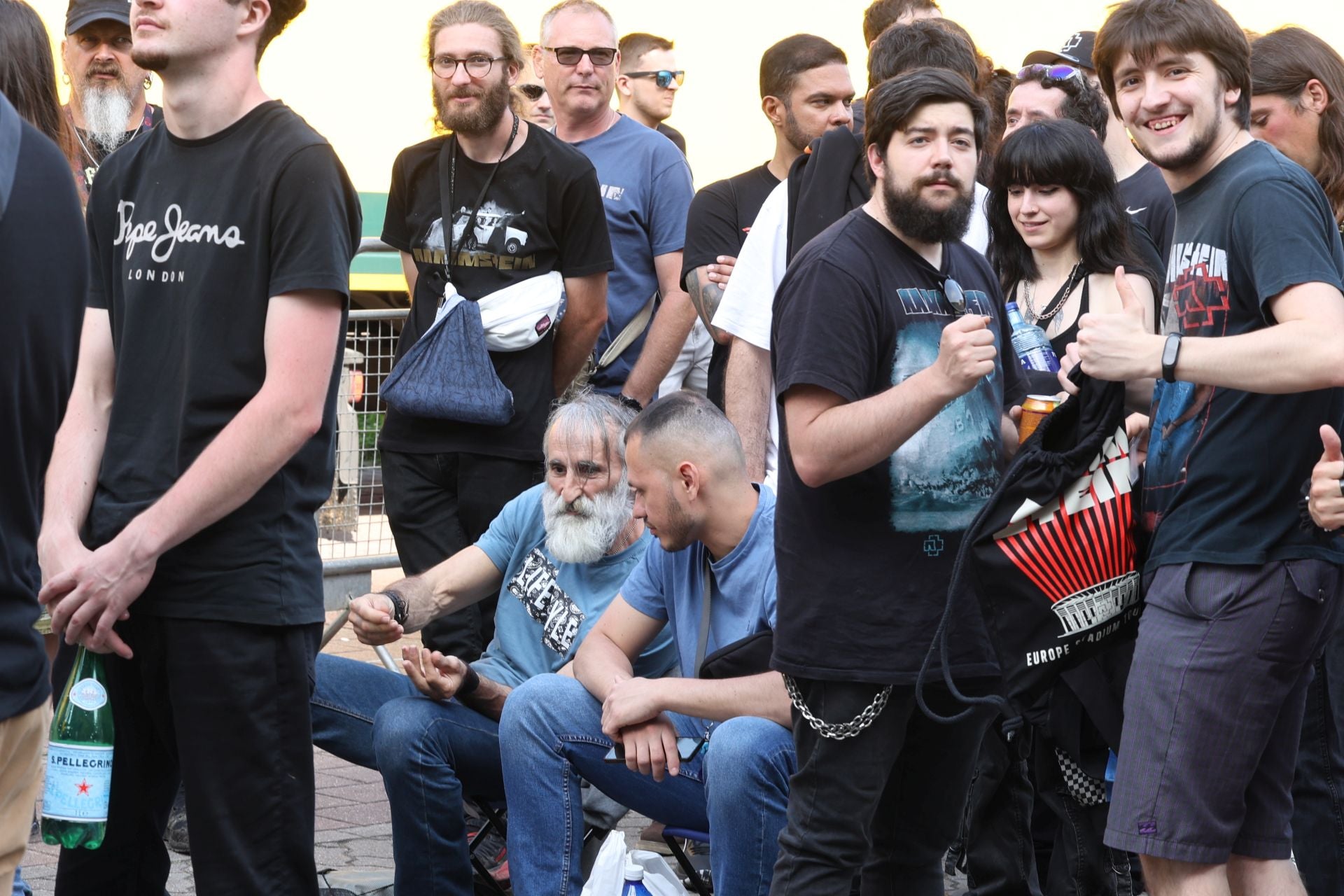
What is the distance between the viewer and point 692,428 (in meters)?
4.04

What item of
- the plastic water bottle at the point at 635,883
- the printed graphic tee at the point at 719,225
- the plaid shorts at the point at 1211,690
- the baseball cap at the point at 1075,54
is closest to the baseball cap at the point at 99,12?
the printed graphic tee at the point at 719,225

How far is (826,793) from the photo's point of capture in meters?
3.31

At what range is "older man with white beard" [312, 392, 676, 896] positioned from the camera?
165 inches

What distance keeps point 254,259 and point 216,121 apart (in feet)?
0.98

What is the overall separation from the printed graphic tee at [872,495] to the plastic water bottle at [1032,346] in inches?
43.9

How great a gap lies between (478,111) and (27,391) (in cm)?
300

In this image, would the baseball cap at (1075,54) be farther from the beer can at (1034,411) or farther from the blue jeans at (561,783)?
the blue jeans at (561,783)

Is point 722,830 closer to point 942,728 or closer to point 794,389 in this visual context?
point 942,728

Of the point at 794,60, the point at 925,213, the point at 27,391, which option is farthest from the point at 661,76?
the point at 27,391

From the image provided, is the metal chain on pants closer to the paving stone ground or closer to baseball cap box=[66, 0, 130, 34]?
the paving stone ground

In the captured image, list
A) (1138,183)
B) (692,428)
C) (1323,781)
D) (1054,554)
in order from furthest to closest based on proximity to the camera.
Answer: (1138,183) < (692,428) < (1323,781) < (1054,554)

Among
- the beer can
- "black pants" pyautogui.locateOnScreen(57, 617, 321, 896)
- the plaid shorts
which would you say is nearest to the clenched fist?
the beer can

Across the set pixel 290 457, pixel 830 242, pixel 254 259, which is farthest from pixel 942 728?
pixel 254 259

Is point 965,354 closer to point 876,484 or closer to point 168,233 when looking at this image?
point 876,484
